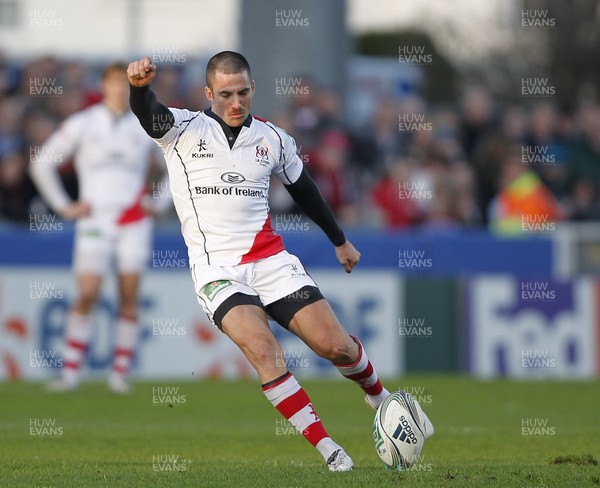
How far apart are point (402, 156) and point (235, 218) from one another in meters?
10.9

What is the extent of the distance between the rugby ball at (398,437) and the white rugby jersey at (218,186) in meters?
1.29

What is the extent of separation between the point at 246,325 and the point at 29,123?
33.3 ft

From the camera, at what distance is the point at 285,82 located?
803 inches

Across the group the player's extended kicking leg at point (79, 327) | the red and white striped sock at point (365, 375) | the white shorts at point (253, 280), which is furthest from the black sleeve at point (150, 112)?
the player's extended kicking leg at point (79, 327)

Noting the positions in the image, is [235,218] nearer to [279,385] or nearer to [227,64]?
[227,64]

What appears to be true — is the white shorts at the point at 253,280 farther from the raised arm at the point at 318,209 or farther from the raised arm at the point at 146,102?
the raised arm at the point at 146,102

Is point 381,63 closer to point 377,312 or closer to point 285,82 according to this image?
point 285,82

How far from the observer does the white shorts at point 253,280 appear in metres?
8.30

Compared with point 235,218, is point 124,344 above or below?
below

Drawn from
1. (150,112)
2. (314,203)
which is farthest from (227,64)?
(314,203)

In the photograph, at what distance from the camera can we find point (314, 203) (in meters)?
8.90

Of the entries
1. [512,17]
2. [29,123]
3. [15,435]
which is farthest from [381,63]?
[15,435]

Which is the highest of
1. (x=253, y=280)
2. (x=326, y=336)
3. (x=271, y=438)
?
(x=253, y=280)

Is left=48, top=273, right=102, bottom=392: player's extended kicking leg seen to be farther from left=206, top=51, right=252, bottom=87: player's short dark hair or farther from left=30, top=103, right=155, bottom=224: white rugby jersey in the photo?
left=206, top=51, right=252, bottom=87: player's short dark hair
